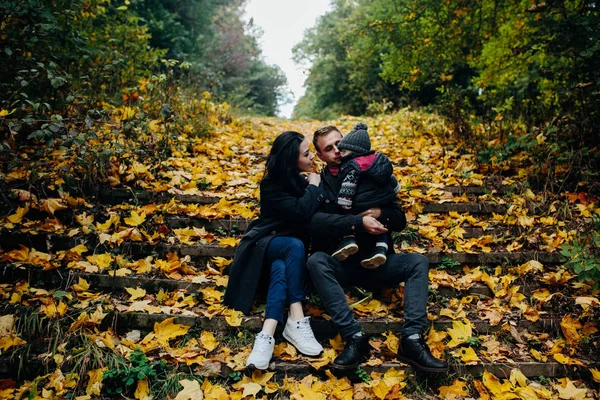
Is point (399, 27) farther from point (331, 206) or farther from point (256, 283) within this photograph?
point (256, 283)

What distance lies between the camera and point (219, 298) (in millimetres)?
2836

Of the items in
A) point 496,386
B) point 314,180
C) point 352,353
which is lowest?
point 496,386

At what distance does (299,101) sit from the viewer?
25016 millimetres

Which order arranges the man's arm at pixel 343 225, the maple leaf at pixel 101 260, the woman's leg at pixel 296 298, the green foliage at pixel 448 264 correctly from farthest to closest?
the green foliage at pixel 448 264 < the maple leaf at pixel 101 260 < the man's arm at pixel 343 225 < the woman's leg at pixel 296 298

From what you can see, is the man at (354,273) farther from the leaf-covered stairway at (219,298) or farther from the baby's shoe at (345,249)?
the leaf-covered stairway at (219,298)

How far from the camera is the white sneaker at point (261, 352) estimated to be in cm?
228

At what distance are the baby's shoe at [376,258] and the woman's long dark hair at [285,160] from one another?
698mm

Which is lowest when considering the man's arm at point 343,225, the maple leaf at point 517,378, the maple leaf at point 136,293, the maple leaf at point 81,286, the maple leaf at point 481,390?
the maple leaf at point 481,390

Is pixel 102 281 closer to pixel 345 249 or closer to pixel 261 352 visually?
pixel 261 352

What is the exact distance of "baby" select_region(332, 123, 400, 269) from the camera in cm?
281

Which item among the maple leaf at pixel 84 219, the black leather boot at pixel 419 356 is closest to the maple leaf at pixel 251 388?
the black leather boot at pixel 419 356

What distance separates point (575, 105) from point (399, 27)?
10.4 feet

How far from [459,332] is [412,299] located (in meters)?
0.41

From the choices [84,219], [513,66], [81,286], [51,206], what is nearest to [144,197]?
[84,219]
